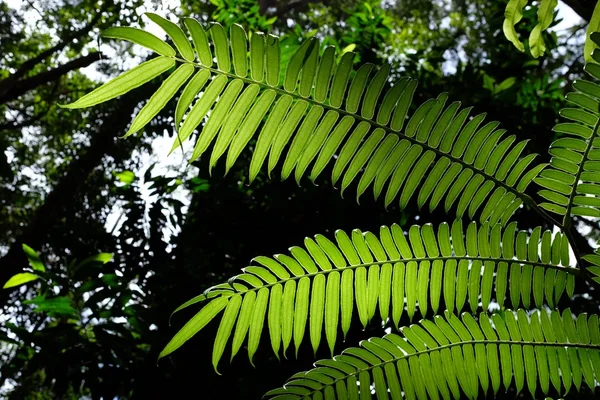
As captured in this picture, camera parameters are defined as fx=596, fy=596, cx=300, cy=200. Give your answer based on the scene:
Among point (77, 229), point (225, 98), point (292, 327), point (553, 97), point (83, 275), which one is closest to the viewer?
point (225, 98)

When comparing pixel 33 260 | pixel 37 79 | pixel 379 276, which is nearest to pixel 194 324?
pixel 379 276

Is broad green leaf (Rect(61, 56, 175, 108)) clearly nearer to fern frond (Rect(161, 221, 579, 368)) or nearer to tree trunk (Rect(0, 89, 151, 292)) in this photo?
fern frond (Rect(161, 221, 579, 368))

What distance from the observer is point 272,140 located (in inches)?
27.4

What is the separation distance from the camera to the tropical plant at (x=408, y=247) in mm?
684

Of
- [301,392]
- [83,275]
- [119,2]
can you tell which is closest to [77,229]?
[83,275]

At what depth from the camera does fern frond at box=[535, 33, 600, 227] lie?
708 millimetres

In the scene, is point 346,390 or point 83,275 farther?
point 83,275

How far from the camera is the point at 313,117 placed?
69 centimetres

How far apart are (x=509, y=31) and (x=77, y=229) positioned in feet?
9.94

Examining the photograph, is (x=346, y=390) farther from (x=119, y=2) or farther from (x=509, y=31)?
(x=119, y=2)

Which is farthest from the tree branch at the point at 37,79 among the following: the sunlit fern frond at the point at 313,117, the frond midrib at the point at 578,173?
the frond midrib at the point at 578,173

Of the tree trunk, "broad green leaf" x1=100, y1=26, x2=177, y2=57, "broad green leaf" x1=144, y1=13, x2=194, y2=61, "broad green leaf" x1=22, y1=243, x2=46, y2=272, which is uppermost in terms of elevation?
the tree trunk

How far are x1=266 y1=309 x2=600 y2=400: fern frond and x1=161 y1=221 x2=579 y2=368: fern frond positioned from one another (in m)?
0.04

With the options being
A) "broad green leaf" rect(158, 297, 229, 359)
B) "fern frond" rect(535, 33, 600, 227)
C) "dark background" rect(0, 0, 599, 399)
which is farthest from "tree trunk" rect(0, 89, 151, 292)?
"fern frond" rect(535, 33, 600, 227)
